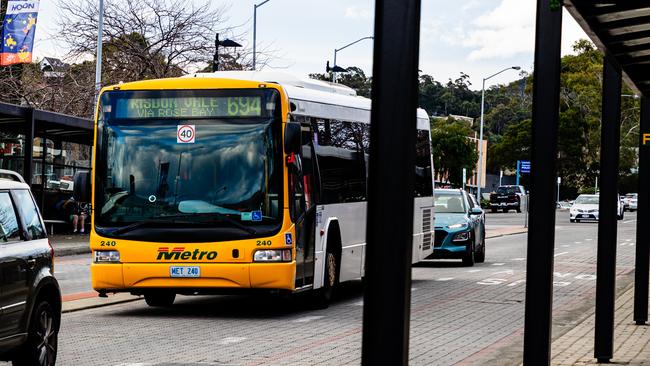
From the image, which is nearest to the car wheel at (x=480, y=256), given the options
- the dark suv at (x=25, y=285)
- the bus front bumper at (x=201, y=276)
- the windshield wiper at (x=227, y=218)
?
the bus front bumper at (x=201, y=276)

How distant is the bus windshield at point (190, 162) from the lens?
50.3 feet

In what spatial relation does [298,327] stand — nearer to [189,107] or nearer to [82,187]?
[189,107]

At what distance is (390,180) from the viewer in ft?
14.6

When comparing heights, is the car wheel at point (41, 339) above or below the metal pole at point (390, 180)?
below

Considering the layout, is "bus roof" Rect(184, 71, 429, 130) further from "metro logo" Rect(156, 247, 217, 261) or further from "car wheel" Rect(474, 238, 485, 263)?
"car wheel" Rect(474, 238, 485, 263)

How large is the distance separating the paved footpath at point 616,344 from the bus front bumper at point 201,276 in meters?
3.56

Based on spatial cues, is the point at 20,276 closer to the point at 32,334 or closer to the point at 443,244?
the point at 32,334

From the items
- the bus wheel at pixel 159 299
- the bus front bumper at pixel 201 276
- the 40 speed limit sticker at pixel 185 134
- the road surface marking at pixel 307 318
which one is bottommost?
the road surface marking at pixel 307 318

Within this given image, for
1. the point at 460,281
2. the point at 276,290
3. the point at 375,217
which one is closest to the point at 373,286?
the point at 375,217

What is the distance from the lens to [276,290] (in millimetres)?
15422

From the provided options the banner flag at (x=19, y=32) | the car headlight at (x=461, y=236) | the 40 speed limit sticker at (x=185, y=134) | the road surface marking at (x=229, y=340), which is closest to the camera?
the road surface marking at (x=229, y=340)

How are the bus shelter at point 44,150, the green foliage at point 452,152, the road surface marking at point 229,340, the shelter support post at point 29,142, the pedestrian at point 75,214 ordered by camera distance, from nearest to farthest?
the road surface marking at point 229,340, the shelter support post at point 29,142, the bus shelter at point 44,150, the pedestrian at point 75,214, the green foliage at point 452,152

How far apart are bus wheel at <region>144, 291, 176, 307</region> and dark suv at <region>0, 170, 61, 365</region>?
6.79 m

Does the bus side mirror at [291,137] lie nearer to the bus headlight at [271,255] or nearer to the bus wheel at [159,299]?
the bus headlight at [271,255]
